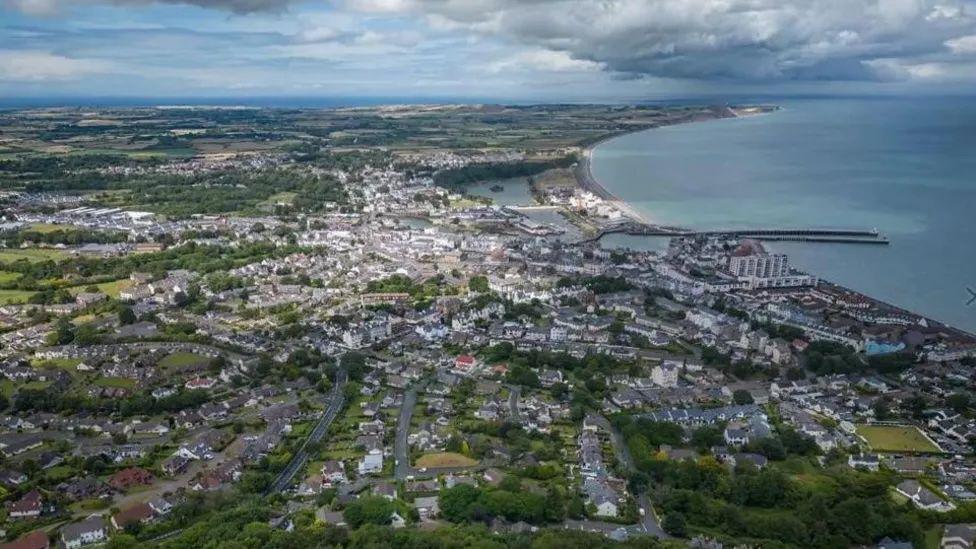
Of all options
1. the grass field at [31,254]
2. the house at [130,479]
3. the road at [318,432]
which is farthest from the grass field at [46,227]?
the house at [130,479]

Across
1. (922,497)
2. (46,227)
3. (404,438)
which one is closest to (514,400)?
(404,438)

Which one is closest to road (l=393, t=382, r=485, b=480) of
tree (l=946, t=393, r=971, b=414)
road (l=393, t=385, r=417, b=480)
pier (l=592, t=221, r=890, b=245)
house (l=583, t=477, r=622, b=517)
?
road (l=393, t=385, r=417, b=480)

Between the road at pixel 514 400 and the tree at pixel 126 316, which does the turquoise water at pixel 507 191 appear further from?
the road at pixel 514 400

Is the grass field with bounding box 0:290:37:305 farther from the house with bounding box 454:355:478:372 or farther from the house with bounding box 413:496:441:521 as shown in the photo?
the house with bounding box 413:496:441:521

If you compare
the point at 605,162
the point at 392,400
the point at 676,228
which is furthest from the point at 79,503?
the point at 605,162

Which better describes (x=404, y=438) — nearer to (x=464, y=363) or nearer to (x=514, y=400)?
(x=514, y=400)

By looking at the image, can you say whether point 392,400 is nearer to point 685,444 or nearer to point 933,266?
point 685,444
